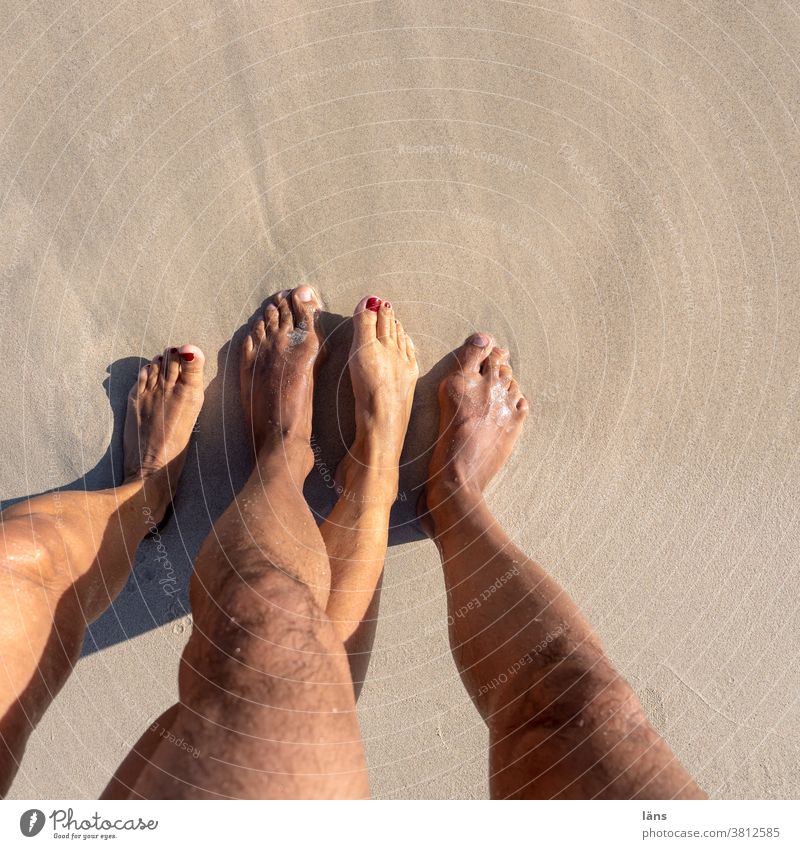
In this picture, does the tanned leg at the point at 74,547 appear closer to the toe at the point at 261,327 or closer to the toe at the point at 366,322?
the toe at the point at 261,327

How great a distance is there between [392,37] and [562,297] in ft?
3.32

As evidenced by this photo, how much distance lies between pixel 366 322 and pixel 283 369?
311 millimetres

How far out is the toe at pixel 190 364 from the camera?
2209 millimetres

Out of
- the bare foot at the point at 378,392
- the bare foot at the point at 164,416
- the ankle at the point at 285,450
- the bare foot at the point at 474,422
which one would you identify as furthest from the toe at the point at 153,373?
the bare foot at the point at 474,422

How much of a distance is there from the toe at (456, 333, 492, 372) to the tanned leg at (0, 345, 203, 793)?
87 centimetres

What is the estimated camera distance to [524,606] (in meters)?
1.94

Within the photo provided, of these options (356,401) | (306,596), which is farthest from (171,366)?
(306,596)

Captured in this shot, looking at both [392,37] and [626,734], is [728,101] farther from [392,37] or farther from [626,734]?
[626,734]

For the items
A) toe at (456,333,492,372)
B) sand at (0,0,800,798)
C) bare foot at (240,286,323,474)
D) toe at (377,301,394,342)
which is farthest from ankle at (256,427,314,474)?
toe at (456,333,492,372)

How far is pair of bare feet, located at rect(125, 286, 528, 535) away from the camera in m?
2.18

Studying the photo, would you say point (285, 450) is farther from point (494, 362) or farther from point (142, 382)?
point (494, 362)

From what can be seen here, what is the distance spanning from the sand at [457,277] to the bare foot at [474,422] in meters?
0.08

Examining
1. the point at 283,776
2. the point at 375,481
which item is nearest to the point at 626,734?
the point at 283,776

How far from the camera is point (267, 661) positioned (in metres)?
1.59
